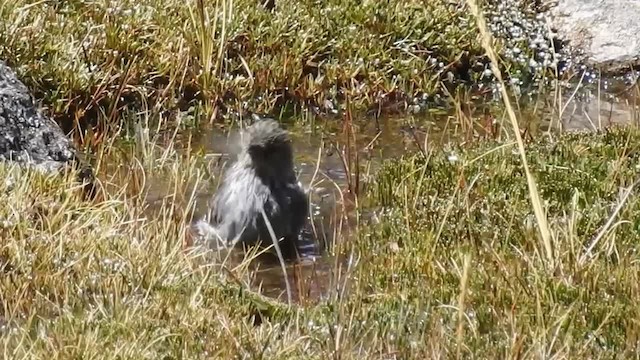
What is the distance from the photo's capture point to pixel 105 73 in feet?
29.6

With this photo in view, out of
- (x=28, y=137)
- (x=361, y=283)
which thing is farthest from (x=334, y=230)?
(x=28, y=137)

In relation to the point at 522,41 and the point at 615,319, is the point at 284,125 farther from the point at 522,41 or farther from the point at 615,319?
the point at 615,319

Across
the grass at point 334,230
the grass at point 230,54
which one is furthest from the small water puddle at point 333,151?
the grass at point 230,54

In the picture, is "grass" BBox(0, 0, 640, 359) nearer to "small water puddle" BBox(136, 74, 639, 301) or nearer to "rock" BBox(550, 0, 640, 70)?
"small water puddle" BBox(136, 74, 639, 301)

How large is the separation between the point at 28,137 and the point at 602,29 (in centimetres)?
612

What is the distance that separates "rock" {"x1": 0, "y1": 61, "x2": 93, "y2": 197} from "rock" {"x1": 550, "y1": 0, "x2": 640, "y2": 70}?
544 centimetres

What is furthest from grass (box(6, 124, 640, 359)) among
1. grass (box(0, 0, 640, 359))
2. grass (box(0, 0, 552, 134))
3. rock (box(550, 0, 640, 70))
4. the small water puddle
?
rock (box(550, 0, 640, 70))

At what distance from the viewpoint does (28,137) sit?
718cm

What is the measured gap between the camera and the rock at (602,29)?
1126 cm

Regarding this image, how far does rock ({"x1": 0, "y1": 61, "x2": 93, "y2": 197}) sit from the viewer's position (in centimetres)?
700

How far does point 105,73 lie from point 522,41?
3.74m

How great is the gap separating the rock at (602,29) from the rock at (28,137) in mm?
5439

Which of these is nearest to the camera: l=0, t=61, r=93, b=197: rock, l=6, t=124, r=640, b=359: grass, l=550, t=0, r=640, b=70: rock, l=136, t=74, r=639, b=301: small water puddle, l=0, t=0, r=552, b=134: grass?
l=6, t=124, r=640, b=359: grass

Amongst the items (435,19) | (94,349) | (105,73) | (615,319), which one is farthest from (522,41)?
(94,349)
